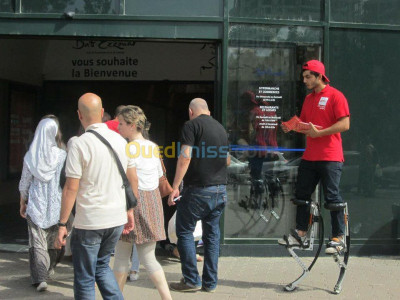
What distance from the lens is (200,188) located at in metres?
5.07

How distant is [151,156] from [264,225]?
8.21 ft

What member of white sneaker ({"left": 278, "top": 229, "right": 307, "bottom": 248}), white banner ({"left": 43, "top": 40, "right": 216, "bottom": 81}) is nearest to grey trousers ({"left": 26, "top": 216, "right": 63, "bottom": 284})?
white sneaker ({"left": 278, "top": 229, "right": 307, "bottom": 248})

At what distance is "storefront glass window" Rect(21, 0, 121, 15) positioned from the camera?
6395 mm

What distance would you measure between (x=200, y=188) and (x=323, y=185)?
122cm

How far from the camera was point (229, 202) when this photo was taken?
6660 millimetres

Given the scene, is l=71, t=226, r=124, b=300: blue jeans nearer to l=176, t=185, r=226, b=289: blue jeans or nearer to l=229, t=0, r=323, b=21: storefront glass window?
l=176, t=185, r=226, b=289: blue jeans

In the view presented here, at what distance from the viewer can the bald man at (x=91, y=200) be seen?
12.2ft

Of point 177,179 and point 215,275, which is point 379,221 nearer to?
point 215,275

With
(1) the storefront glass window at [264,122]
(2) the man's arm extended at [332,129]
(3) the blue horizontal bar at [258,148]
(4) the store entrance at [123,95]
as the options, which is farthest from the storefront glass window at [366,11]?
(4) the store entrance at [123,95]

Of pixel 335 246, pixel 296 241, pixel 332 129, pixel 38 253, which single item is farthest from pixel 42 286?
pixel 332 129

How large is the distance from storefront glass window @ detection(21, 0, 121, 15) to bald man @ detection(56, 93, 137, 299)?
2904 millimetres

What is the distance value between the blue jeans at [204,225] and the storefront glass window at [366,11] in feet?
9.68

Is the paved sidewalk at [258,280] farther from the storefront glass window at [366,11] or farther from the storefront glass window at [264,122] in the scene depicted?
the storefront glass window at [366,11]

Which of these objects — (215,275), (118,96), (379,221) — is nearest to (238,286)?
(215,275)
